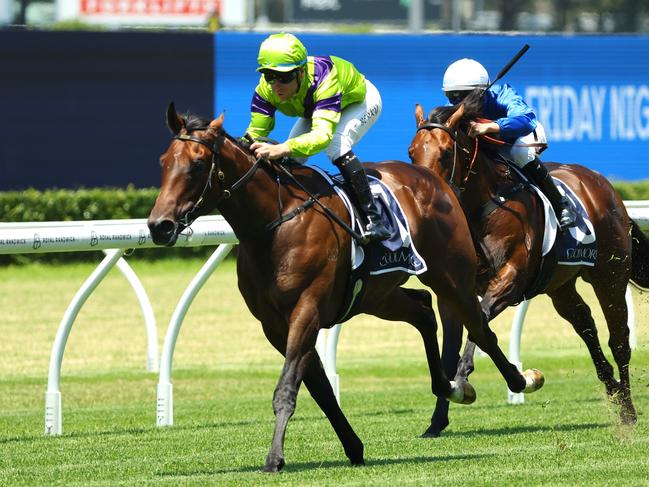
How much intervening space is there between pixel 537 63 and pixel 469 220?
1160cm

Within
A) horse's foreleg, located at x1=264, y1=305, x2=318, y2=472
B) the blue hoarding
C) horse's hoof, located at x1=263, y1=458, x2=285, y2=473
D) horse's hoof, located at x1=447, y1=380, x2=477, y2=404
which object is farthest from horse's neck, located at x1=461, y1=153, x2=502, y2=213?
the blue hoarding

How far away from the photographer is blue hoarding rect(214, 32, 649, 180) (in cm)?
1730

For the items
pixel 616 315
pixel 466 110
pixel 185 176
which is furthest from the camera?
pixel 616 315

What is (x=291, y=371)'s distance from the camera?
17.6 feet

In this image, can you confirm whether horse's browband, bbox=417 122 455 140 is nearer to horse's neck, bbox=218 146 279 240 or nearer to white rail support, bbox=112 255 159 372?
horse's neck, bbox=218 146 279 240

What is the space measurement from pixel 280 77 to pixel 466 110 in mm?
1501

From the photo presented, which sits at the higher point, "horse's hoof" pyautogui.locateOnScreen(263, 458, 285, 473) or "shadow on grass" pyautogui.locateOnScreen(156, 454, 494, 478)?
"horse's hoof" pyautogui.locateOnScreen(263, 458, 285, 473)

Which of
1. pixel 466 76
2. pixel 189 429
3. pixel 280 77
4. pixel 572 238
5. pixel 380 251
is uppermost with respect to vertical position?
pixel 280 77

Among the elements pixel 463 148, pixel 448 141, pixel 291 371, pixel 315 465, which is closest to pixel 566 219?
pixel 463 148

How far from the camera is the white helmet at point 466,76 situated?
23.2 feet

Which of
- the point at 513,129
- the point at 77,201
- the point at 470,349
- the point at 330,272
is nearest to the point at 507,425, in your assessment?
the point at 470,349

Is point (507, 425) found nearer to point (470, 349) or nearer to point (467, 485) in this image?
point (470, 349)

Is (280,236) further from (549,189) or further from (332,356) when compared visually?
(332,356)

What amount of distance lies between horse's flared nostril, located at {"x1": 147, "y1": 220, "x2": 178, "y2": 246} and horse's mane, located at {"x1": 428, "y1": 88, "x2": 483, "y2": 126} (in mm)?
2090
